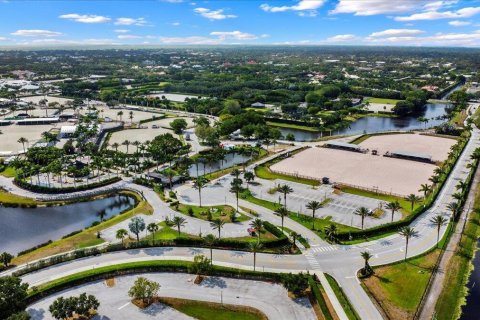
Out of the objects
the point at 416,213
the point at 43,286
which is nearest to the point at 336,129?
the point at 416,213

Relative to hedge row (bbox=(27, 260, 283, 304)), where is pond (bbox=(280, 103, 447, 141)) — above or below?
above

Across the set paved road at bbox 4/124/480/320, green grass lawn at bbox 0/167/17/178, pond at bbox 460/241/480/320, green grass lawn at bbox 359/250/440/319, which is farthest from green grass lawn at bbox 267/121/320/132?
pond at bbox 460/241/480/320

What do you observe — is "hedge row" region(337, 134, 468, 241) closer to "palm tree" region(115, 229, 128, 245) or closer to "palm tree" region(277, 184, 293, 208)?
"palm tree" region(277, 184, 293, 208)

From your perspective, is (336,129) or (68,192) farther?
(336,129)

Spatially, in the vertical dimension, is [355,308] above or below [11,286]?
below

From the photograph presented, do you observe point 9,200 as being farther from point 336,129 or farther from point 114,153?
point 336,129

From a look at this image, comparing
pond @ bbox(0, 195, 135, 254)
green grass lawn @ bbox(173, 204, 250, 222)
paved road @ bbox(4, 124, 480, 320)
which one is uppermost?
green grass lawn @ bbox(173, 204, 250, 222)

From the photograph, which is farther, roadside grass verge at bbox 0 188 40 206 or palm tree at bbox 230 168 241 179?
palm tree at bbox 230 168 241 179
